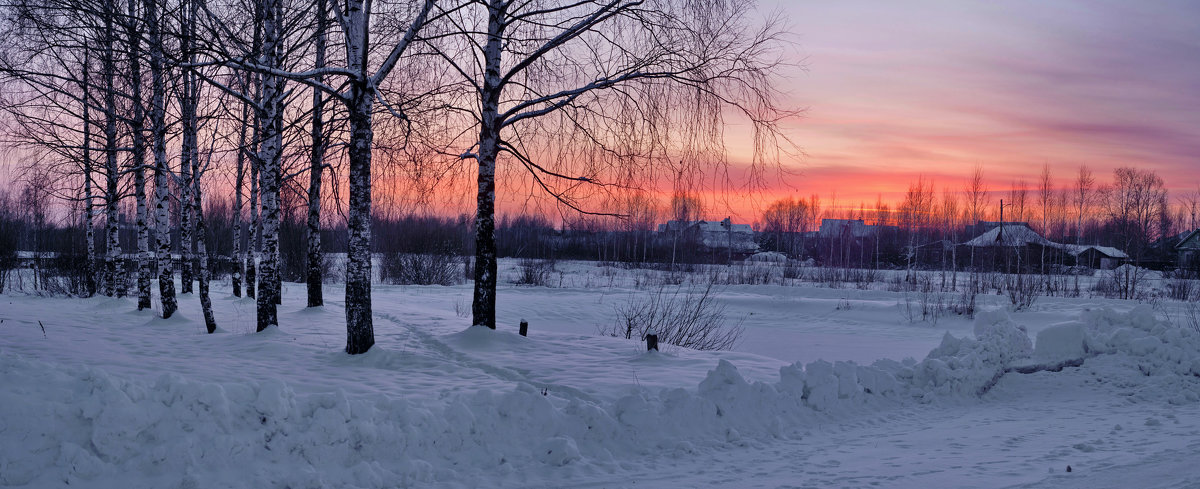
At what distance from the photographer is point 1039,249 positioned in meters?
51.7

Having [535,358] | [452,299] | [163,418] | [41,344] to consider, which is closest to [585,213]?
[535,358]

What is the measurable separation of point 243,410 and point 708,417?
4025mm

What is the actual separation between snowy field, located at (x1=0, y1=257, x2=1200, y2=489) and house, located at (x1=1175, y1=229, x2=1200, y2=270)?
157 feet

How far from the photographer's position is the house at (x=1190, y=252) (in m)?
43.8

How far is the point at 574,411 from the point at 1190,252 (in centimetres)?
6233

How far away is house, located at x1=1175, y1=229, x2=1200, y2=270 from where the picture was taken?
4375cm

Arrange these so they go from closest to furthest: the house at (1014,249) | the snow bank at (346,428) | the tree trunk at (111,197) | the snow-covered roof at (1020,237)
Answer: the snow bank at (346,428) < the tree trunk at (111,197) < the house at (1014,249) < the snow-covered roof at (1020,237)

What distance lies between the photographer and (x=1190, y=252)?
4850cm

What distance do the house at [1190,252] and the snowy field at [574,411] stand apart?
4774cm

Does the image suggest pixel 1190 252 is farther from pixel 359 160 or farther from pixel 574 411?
pixel 359 160

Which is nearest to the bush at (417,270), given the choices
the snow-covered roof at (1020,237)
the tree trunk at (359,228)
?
the tree trunk at (359,228)

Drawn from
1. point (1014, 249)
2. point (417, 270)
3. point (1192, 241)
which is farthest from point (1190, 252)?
point (417, 270)

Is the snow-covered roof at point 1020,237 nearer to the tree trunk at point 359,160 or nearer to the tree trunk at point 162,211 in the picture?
the tree trunk at point 359,160

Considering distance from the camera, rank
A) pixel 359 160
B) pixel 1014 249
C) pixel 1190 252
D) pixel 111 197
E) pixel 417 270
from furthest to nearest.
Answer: pixel 1190 252 < pixel 1014 249 < pixel 417 270 < pixel 111 197 < pixel 359 160
